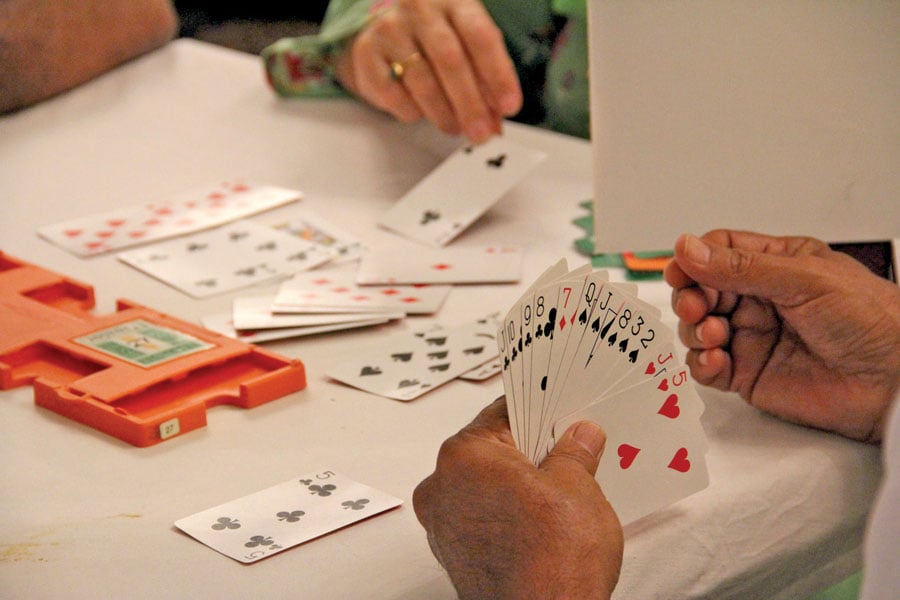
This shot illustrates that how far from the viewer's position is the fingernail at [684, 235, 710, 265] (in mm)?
972

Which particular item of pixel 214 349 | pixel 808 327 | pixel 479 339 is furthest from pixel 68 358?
pixel 808 327

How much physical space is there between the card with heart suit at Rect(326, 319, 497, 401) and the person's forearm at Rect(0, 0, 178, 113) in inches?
42.4

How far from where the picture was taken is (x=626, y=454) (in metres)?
0.86

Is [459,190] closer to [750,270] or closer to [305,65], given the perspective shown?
[305,65]

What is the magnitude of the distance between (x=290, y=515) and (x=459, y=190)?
793 mm

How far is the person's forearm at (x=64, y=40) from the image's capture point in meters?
1.92

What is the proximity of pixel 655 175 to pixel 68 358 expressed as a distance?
0.65 m

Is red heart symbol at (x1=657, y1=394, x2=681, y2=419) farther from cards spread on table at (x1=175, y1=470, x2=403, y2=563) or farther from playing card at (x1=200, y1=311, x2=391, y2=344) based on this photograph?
playing card at (x1=200, y1=311, x2=391, y2=344)

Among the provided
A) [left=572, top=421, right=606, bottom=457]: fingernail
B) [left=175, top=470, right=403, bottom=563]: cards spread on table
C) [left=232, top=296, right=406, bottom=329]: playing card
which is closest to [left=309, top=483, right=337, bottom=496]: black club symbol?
[left=175, top=470, right=403, bottom=563]: cards spread on table

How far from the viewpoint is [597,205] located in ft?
4.23

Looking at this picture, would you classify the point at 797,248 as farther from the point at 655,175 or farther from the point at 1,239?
the point at 1,239

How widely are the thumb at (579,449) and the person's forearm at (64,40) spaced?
144cm

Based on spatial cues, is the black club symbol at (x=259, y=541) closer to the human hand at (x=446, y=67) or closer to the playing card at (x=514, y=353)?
the playing card at (x=514, y=353)

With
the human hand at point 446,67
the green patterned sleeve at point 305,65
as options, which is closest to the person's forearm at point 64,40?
the green patterned sleeve at point 305,65
